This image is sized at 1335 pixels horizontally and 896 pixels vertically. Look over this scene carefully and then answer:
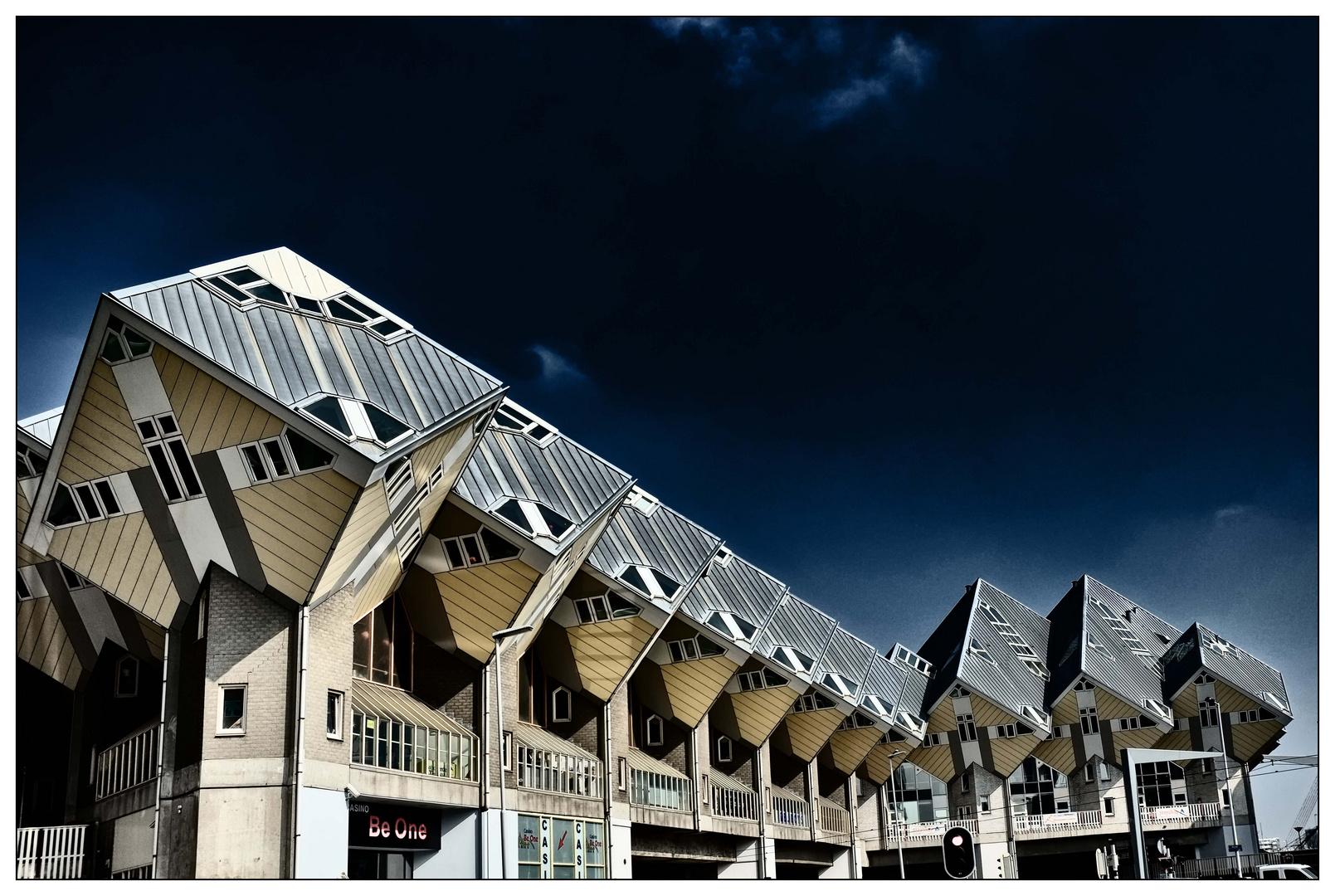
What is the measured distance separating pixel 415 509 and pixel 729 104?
16.0 meters

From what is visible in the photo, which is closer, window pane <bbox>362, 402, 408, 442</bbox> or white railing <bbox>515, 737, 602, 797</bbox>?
window pane <bbox>362, 402, 408, 442</bbox>

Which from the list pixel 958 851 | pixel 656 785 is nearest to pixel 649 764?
pixel 656 785

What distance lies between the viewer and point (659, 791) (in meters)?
44.4

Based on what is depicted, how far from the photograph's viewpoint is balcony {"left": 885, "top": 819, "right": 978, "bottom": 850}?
69.2 m

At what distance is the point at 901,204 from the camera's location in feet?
141

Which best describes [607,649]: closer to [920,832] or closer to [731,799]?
[731,799]

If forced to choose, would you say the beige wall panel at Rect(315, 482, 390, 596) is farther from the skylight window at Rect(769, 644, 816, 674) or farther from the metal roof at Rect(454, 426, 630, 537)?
the skylight window at Rect(769, 644, 816, 674)

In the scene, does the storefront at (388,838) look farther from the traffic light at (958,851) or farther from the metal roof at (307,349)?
the traffic light at (958,851)

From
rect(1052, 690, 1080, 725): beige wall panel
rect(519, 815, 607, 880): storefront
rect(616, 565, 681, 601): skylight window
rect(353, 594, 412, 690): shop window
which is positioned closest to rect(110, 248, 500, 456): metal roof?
rect(353, 594, 412, 690): shop window

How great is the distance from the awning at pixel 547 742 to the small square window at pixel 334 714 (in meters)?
8.82

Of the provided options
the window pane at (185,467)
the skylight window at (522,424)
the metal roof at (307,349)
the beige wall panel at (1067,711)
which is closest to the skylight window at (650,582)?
the skylight window at (522,424)

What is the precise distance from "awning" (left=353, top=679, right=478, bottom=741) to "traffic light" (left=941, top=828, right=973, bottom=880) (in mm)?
15736

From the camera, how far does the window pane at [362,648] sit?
32062mm

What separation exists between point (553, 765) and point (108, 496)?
630 inches
